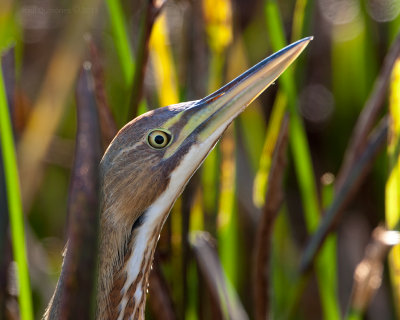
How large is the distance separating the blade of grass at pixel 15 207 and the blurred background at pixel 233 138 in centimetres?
4

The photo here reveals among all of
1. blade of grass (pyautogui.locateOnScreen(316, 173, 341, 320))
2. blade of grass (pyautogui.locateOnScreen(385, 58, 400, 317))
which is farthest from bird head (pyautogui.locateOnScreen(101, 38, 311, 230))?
blade of grass (pyautogui.locateOnScreen(316, 173, 341, 320))

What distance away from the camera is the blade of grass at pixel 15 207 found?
44.0 inches

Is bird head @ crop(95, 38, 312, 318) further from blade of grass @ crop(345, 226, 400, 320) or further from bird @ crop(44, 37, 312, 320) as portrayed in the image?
blade of grass @ crop(345, 226, 400, 320)

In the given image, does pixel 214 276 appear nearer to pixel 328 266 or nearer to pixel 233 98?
pixel 328 266

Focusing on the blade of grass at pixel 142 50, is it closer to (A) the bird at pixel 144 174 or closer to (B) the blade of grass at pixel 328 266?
(A) the bird at pixel 144 174

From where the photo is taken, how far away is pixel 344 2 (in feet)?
7.97

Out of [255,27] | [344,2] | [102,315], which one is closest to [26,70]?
[255,27]

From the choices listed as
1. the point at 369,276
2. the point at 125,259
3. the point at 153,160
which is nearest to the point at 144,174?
the point at 153,160

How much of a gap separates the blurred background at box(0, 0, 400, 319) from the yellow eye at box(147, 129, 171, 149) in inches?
5.9

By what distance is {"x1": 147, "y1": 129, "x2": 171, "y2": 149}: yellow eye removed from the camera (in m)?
1.11

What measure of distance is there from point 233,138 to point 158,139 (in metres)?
0.44

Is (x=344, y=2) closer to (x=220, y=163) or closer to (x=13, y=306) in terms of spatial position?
(x=220, y=163)

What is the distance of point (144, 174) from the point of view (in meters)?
1.14

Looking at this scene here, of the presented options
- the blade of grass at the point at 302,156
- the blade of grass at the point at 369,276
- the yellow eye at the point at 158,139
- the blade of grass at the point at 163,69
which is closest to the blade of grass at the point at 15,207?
the yellow eye at the point at 158,139
